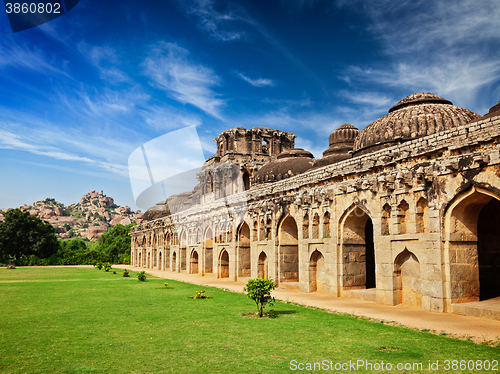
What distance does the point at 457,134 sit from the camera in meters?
12.7

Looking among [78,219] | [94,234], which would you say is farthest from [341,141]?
[78,219]

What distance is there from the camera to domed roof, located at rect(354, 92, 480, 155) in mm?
17594

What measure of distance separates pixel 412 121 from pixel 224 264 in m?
17.9

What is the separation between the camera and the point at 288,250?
→ 72.3ft

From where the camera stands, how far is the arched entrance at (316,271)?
18.7 metres

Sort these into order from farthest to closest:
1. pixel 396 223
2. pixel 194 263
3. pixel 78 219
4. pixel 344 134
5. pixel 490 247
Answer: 1. pixel 78 219
2. pixel 194 263
3. pixel 344 134
4. pixel 490 247
5. pixel 396 223

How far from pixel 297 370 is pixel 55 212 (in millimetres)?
186250

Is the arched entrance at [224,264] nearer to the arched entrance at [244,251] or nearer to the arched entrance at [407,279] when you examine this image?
the arched entrance at [244,251]

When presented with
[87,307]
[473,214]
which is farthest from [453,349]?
[87,307]

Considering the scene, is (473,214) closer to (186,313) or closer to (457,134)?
(457,134)

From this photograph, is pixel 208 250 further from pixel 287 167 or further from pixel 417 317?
pixel 417 317

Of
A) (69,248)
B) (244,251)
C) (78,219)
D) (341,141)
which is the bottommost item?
(69,248)

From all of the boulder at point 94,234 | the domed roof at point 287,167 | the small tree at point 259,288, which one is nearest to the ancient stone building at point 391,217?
the domed roof at point 287,167

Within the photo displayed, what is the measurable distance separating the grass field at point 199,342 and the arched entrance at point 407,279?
375 cm
